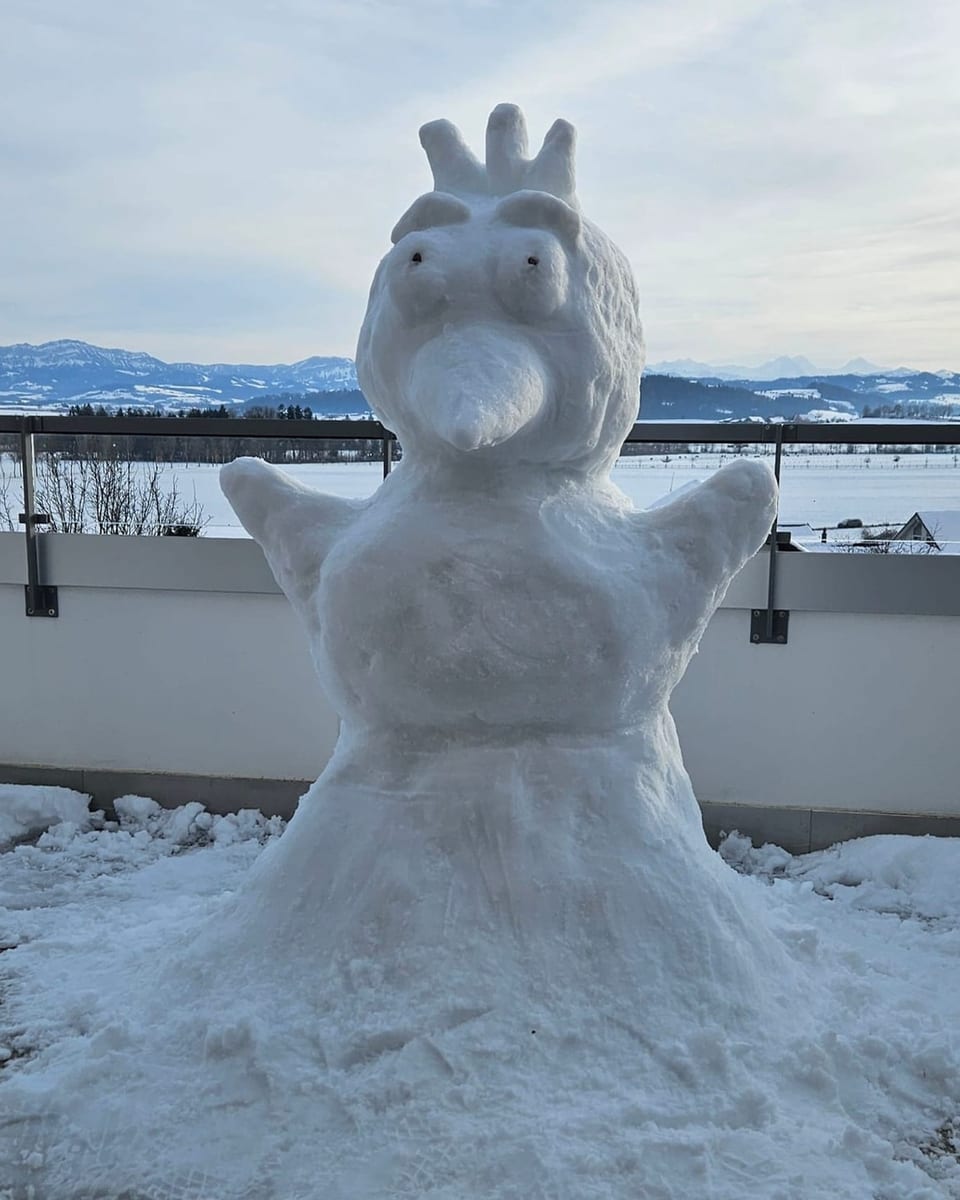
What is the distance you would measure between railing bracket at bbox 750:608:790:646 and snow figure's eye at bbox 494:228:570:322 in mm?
1810

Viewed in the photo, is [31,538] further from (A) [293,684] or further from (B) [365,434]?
(B) [365,434]

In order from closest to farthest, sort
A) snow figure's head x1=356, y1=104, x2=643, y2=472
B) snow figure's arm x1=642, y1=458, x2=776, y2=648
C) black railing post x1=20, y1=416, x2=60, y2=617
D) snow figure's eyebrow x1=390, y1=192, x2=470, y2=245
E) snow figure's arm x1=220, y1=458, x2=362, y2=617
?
1. snow figure's head x1=356, y1=104, x2=643, y2=472
2. snow figure's eyebrow x1=390, y1=192, x2=470, y2=245
3. snow figure's arm x1=642, y1=458, x2=776, y2=648
4. snow figure's arm x1=220, y1=458, x2=362, y2=617
5. black railing post x1=20, y1=416, x2=60, y2=617

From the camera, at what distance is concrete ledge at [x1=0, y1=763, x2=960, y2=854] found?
3.51 m

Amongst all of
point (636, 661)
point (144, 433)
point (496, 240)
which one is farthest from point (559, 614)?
point (144, 433)

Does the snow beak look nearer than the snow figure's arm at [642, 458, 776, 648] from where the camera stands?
Yes

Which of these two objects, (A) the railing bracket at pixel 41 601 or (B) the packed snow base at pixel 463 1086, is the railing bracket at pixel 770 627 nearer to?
(B) the packed snow base at pixel 463 1086

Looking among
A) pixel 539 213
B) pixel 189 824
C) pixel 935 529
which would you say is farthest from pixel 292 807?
pixel 539 213

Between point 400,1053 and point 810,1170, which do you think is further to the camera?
point 400,1053

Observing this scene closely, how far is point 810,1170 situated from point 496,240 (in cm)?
154

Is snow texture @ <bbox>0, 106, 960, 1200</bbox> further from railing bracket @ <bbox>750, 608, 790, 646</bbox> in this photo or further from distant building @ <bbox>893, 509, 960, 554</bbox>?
distant building @ <bbox>893, 509, 960, 554</bbox>

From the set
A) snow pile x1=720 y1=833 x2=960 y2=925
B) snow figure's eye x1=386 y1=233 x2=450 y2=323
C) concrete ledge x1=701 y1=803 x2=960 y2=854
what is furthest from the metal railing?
snow figure's eye x1=386 y1=233 x2=450 y2=323

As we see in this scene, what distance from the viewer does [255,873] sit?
2240 mm

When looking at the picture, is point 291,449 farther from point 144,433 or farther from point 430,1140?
point 430,1140

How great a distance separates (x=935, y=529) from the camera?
3.66 m
